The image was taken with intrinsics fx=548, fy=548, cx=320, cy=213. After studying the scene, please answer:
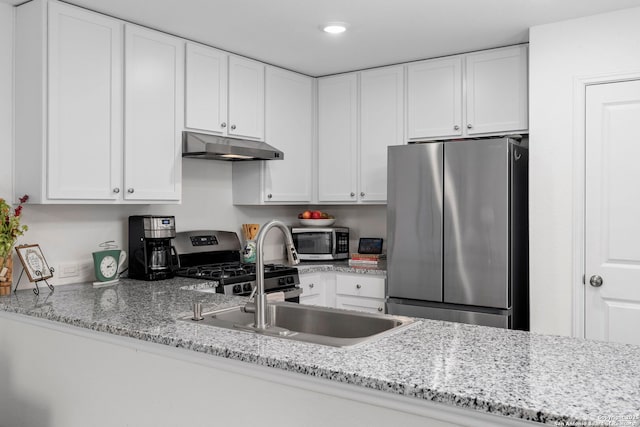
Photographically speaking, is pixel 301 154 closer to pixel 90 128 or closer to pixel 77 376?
pixel 90 128

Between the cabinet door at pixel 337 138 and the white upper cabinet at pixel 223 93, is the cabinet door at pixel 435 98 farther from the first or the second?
the white upper cabinet at pixel 223 93

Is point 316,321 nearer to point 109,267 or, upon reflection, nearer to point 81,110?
point 109,267

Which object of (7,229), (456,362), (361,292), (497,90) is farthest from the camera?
(361,292)

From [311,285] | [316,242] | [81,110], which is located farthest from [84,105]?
[316,242]

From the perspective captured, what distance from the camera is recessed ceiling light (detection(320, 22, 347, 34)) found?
10.2ft

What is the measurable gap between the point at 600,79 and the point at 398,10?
117 cm

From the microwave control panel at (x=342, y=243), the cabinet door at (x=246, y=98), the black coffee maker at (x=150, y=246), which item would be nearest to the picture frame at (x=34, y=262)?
the black coffee maker at (x=150, y=246)

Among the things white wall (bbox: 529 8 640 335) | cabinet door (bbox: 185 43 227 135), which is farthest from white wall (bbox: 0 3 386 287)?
white wall (bbox: 529 8 640 335)

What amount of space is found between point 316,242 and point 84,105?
2042mm

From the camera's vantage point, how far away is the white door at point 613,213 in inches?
116

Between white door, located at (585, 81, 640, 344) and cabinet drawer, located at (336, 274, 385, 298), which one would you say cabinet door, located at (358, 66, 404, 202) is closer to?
cabinet drawer, located at (336, 274, 385, 298)

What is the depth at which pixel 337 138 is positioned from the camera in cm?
429

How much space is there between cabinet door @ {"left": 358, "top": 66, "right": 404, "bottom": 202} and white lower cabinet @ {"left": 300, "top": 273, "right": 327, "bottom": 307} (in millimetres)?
708

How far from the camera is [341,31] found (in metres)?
3.22
